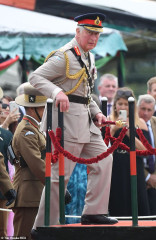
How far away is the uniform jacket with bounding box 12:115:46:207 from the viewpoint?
6836 mm

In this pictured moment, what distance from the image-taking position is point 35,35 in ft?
42.0

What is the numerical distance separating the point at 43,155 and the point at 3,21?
230 inches

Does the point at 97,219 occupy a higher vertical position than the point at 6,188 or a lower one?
lower

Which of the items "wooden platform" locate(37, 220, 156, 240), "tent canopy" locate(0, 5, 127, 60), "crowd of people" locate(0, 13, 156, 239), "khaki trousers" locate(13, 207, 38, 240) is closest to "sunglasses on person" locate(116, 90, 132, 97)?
"crowd of people" locate(0, 13, 156, 239)

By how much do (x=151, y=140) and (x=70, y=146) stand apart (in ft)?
9.57

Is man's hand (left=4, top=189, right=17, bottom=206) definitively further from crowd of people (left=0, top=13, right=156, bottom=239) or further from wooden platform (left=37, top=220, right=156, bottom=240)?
wooden platform (left=37, top=220, right=156, bottom=240)

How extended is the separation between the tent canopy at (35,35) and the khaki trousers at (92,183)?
6265 millimetres

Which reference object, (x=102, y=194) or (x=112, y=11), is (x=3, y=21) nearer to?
(x=112, y=11)

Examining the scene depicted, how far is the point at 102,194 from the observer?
6078 mm

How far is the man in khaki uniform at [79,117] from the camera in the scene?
19.8ft

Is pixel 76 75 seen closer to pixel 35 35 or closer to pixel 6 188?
pixel 6 188

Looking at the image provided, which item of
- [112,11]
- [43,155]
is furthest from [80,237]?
[112,11]

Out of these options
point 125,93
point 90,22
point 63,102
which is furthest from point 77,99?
point 125,93

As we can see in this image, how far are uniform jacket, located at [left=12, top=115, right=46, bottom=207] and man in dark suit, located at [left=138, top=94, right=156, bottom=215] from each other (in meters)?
2.14
